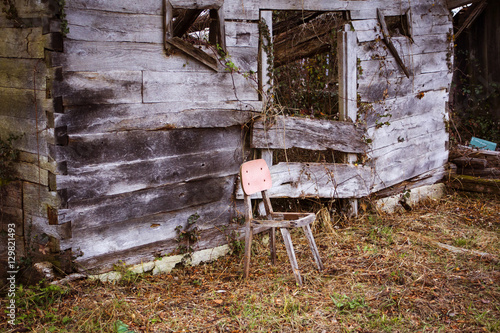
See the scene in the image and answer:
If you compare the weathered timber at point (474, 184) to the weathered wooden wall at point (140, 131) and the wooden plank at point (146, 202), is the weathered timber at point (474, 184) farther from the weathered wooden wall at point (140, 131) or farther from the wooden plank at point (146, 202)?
the wooden plank at point (146, 202)

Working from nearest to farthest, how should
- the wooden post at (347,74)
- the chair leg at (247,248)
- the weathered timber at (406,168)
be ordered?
1. the chair leg at (247,248)
2. the wooden post at (347,74)
3. the weathered timber at (406,168)

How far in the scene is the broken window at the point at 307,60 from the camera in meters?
6.40

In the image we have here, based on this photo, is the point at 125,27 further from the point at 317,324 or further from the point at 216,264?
the point at 317,324

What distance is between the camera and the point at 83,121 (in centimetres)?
416

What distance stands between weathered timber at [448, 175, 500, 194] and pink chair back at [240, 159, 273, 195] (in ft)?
14.3

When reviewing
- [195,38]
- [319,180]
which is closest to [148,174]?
[195,38]

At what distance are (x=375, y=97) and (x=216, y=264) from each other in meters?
3.09

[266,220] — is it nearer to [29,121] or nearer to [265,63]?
[265,63]

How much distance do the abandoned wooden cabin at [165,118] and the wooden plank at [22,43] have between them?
2 cm

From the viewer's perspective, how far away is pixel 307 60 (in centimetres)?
832

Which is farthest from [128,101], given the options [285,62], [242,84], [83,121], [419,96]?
[419,96]

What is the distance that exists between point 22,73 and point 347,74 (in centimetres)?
370

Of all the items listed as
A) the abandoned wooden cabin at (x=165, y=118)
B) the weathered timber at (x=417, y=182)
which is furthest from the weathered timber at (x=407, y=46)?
the weathered timber at (x=417, y=182)

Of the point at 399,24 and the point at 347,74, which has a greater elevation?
the point at 399,24
